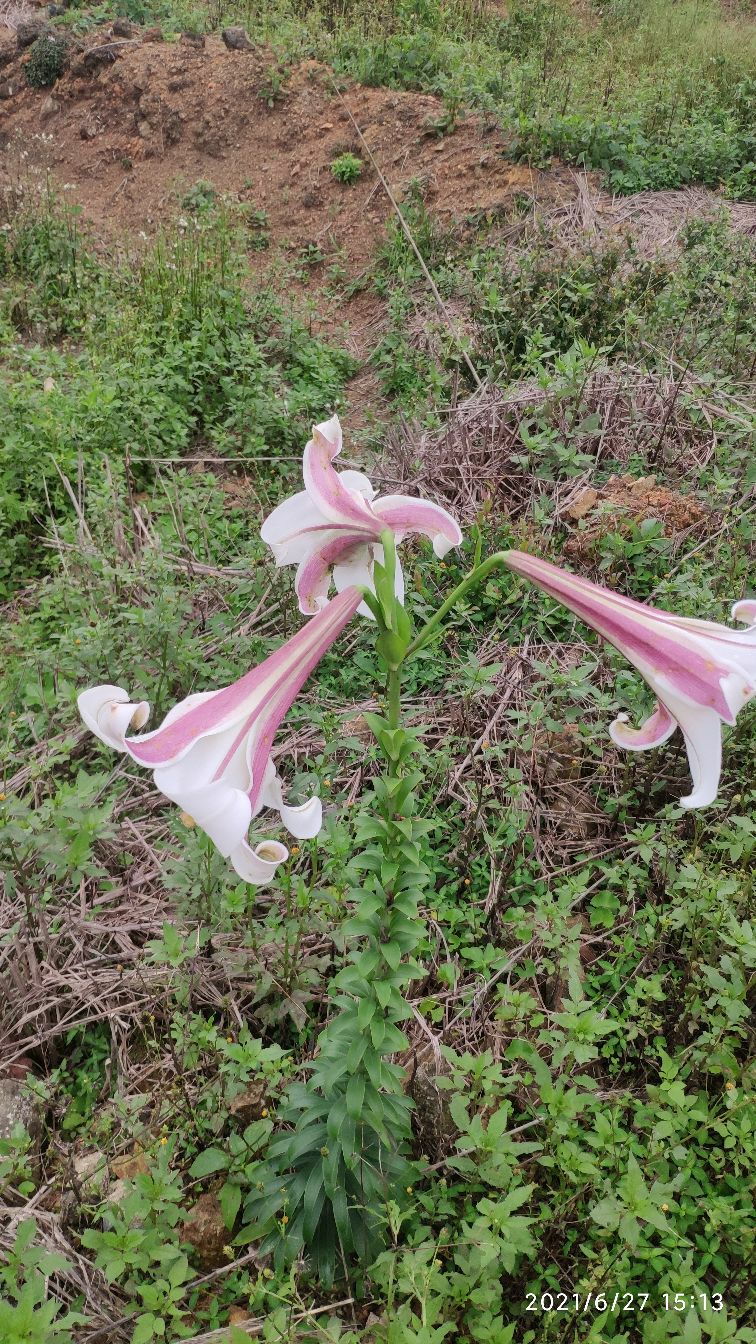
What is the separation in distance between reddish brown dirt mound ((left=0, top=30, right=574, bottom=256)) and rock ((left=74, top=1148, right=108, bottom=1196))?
4.99m

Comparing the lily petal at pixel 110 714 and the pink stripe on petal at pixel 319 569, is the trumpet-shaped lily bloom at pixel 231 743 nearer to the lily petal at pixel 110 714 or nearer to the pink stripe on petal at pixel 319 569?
the lily petal at pixel 110 714

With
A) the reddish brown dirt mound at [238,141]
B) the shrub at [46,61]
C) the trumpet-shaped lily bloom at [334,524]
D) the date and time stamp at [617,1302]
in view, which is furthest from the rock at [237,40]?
the date and time stamp at [617,1302]

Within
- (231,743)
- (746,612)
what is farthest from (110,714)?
(746,612)

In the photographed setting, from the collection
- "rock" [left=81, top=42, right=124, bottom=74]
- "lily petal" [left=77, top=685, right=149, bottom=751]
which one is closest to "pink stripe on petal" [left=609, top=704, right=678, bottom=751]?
"lily petal" [left=77, top=685, right=149, bottom=751]

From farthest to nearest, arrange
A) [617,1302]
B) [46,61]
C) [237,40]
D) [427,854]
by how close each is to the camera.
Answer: [46,61] → [237,40] → [427,854] → [617,1302]

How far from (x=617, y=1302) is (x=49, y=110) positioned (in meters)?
8.44

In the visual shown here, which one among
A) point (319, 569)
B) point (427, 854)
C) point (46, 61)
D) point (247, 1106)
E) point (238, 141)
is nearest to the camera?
point (319, 569)

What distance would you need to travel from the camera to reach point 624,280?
430 centimetres

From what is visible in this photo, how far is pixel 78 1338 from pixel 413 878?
1023mm

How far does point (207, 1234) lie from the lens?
166 centimetres

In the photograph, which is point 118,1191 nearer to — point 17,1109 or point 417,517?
point 17,1109

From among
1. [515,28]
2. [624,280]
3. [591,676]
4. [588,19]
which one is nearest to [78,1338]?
[591,676]

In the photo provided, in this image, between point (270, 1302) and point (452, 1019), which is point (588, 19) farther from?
point (270, 1302)

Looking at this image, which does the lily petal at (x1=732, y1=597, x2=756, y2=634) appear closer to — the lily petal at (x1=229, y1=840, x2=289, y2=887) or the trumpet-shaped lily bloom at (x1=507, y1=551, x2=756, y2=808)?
the trumpet-shaped lily bloom at (x1=507, y1=551, x2=756, y2=808)
